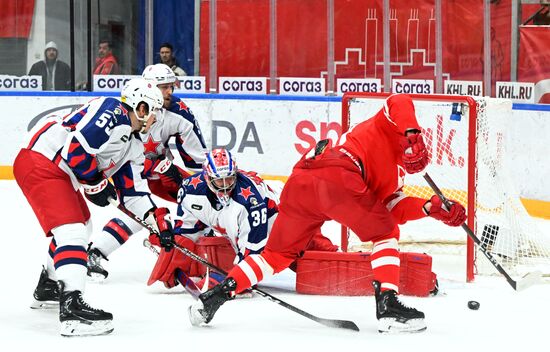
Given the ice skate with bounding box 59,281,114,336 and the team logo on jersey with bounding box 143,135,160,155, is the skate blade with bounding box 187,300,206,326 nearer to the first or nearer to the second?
the ice skate with bounding box 59,281,114,336

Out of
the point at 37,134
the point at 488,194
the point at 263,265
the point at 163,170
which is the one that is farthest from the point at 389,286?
the point at 163,170

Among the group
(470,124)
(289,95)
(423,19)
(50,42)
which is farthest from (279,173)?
(470,124)

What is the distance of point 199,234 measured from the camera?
207 inches

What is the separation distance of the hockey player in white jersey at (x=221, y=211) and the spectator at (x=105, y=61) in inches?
177

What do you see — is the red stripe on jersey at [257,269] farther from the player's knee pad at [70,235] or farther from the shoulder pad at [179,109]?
the shoulder pad at [179,109]

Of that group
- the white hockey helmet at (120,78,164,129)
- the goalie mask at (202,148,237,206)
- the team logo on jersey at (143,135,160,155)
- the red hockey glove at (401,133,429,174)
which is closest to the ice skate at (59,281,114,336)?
the white hockey helmet at (120,78,164,129)

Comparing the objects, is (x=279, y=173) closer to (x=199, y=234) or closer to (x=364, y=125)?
(x=199, y=234)

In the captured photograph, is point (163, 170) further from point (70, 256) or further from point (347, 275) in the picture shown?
point (70, 256)

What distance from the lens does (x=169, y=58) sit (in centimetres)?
953

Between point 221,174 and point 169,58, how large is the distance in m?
4.74

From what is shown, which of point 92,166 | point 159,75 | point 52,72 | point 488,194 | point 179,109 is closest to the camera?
point 92,166

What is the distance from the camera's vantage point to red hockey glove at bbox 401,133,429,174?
431 cm

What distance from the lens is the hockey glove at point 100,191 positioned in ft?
15.2

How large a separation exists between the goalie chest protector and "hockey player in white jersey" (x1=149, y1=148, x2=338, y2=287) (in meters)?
0.26
